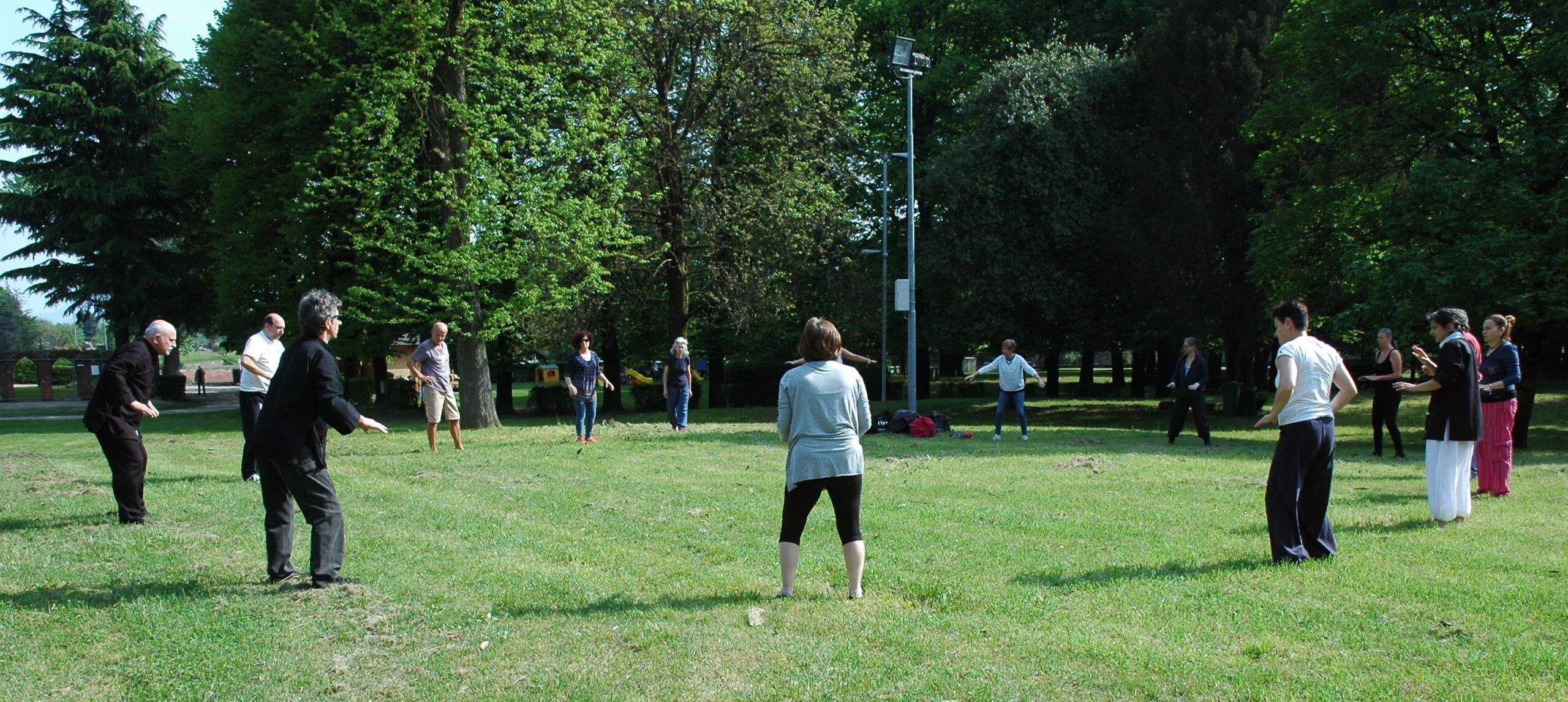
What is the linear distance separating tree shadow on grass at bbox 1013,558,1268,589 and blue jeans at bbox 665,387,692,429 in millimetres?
12432

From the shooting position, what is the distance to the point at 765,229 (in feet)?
93.0

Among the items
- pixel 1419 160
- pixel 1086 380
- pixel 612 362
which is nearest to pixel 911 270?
pixel 1419 160

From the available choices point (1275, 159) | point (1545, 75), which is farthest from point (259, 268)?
point (1545, 75)

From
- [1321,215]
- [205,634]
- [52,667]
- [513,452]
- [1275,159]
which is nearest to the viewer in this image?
[52,667]

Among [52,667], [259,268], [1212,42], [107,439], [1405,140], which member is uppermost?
[1212,42]

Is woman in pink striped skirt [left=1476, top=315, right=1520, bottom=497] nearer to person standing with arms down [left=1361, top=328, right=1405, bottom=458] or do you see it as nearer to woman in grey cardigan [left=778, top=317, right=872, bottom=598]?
person standing with arms down [left=1361, top=328, right=1405, bottom=458]

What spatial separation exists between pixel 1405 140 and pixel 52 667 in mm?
23145

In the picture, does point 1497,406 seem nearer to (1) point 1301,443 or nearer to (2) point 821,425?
(1) point 1301,443

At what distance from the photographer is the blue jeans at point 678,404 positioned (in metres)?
18.6

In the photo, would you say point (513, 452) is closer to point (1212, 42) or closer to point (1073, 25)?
point (1212, 42)

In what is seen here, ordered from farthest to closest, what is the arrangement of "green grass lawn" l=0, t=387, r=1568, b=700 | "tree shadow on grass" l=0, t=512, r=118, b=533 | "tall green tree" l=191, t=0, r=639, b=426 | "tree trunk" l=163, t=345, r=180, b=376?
"tree trunk" l=163, t=345, r=180, b=376 → "tall green tree" l=191, t=0, r=639, b=426 → "tree shadow on grass" l=0, t=512, r=118, b=533 → "green grass lawn" l=0, t=387, r=1568, b=700

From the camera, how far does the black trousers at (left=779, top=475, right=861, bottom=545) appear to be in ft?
19.3

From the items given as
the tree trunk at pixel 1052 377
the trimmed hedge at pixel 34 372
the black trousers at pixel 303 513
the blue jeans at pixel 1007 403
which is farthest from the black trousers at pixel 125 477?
the trimmed hedge at pixel 34 372

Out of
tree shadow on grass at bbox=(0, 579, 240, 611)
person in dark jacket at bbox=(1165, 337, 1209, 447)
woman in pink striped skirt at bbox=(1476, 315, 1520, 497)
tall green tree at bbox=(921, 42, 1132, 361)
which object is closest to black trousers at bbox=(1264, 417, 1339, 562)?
woman in pink striped skirt at bbox=(1476, 315, 1520, 497)
